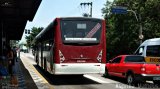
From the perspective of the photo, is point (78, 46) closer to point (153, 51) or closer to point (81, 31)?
point (81, 31)

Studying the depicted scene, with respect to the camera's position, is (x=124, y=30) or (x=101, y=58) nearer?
(x=101, y=58)

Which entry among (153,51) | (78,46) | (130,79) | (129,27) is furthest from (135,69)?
(129,27)

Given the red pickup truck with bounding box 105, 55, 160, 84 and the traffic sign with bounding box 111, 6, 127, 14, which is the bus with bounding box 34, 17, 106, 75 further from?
the traffic sign with bounding box 111, 6, 127, 14

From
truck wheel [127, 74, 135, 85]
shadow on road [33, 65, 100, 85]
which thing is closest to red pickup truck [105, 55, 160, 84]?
truck wheel [127, 74, 135, 85]

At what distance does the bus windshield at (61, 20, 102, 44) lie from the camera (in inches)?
699

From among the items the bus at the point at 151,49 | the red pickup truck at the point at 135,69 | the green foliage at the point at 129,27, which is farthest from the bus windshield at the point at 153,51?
the green foliage at the point at 129,27

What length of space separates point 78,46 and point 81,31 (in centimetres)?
73

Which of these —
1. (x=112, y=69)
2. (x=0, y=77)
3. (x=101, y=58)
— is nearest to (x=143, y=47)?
(x=112, y=69)

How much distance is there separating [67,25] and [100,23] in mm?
1588

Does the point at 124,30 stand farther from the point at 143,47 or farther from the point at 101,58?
the point at 101,58

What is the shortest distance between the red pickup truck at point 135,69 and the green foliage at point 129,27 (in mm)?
23307

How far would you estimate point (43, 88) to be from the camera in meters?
16.0

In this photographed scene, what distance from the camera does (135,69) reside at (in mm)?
16938

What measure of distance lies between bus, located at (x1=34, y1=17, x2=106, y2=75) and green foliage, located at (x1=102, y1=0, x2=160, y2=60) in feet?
80.0
